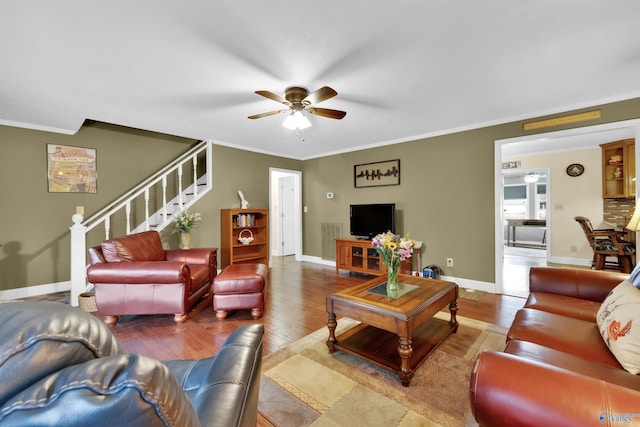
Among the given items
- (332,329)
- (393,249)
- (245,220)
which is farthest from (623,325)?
(245,220)

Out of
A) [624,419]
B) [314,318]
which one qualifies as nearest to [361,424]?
[624,419]

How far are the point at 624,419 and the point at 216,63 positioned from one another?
2.91 meters

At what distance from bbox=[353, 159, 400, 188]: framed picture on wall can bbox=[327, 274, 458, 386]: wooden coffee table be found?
255 centimetres

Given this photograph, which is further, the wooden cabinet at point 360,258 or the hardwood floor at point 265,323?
the wooden cabinet at point 360,258

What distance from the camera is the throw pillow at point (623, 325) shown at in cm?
118

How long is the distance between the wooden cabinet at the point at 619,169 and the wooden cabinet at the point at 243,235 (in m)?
5.93

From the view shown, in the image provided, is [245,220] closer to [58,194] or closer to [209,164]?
[209,164]

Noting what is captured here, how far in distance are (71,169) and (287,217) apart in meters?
4.11

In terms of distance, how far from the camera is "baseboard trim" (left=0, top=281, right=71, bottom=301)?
3.51m

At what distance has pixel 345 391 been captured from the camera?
172cm

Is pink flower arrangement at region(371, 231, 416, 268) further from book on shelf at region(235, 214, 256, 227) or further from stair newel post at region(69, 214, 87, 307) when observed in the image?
stair newel post at region(69, 214, 87, 307)

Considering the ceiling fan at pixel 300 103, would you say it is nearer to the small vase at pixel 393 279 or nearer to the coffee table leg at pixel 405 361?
the small vase at pixel 393 279

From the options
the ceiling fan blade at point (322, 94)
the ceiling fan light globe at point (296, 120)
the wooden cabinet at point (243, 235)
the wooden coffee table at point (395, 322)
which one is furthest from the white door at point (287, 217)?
the wooden coffee table at point (395, 322)

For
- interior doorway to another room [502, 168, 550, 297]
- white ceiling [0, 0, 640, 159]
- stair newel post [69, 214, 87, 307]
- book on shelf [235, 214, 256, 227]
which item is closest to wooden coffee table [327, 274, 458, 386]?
white ceiling [0, 0, 640, 159]
